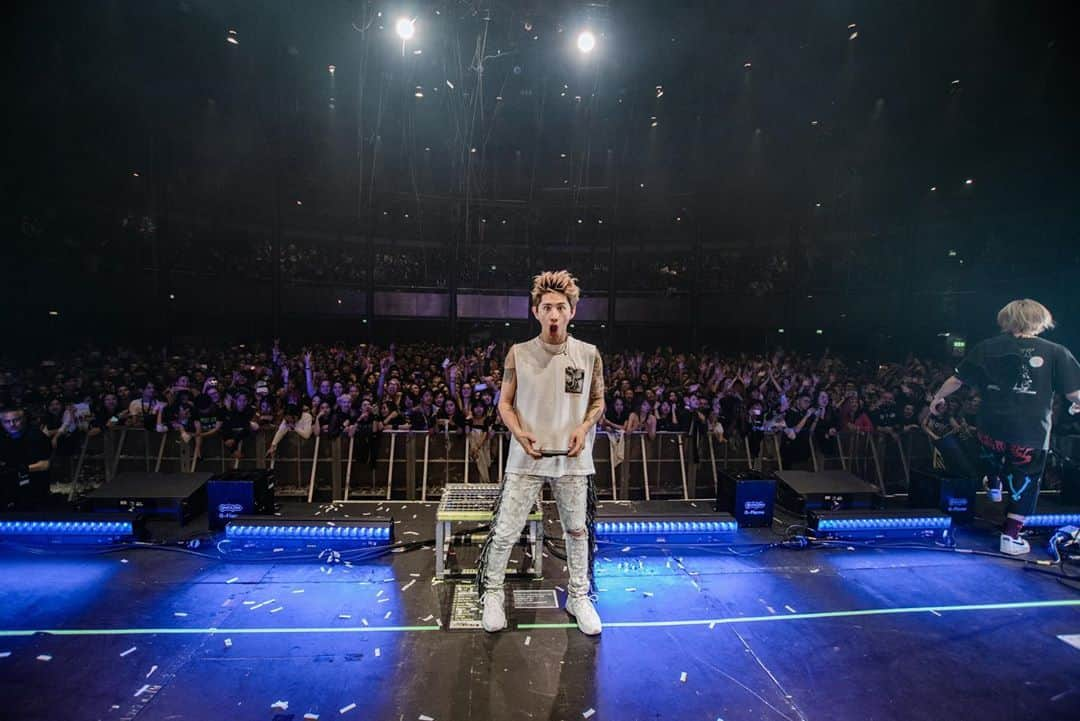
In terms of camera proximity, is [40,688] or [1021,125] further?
[1021,125]

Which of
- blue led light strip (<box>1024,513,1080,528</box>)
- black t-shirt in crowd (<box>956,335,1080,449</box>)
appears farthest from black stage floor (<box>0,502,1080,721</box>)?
black t-shirt in crowd (<box>956,335,1080,449</box>)

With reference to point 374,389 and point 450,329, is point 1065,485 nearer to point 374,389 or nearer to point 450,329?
point 374,389

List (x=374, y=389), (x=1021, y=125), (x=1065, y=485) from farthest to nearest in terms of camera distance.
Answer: (x=1021, y=125), (x=374, y=389), (x=1065, y=485)

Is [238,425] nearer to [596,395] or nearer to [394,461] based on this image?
[394,461]

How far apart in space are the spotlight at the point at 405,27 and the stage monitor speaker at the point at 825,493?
9.86m

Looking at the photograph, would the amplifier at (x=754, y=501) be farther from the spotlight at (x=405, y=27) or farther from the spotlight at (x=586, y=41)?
the spotlight at (x=405, y=27)

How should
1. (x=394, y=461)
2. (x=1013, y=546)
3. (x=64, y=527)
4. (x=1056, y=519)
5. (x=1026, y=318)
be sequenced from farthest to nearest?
1. (x=394, y=461)
2. (x=1056, y=519)
3. (x=1013, y=546)
4. (x=64, y=527)
5. (x=1026, y=318)

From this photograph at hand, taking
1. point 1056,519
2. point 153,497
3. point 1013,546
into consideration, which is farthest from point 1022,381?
point 153,497

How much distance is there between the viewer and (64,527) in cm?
477

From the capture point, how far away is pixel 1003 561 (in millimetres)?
4809

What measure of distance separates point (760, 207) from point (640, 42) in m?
11.2

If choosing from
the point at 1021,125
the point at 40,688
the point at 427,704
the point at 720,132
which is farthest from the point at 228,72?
the point at 1021,125

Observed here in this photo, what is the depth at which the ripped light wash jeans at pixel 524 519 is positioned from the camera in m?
3.53

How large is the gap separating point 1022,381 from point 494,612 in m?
5.12
